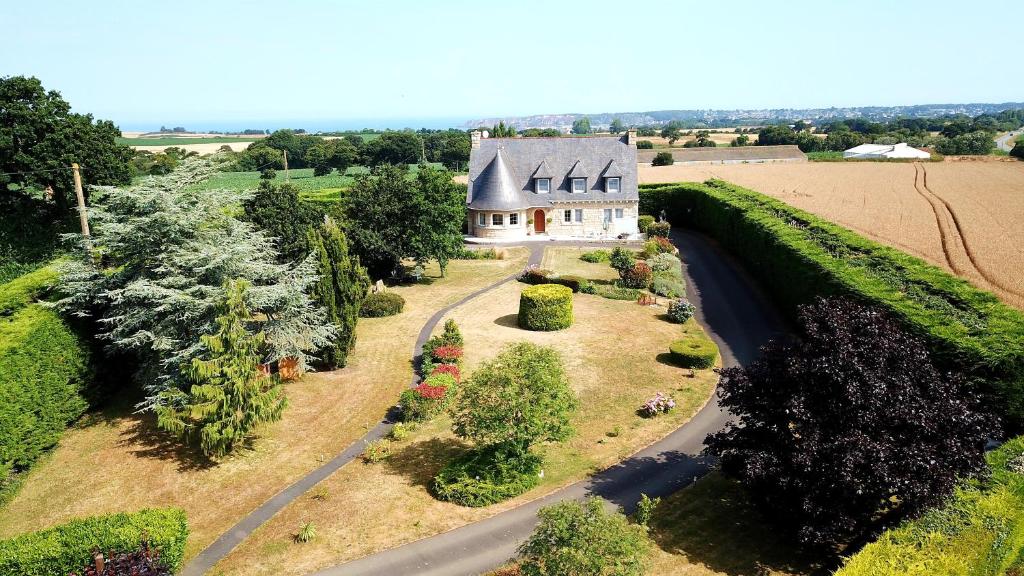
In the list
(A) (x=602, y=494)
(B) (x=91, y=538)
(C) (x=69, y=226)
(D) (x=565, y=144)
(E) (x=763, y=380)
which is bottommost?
(A) (x=602, y=494)

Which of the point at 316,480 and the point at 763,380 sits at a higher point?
the point at 763,380

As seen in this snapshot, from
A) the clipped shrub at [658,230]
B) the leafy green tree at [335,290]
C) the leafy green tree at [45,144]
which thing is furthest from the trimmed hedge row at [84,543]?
the clipped shrub at [658,230]

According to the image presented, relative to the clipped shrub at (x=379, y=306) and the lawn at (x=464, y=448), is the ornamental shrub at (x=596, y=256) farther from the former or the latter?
the clipped shrub at (x=379, y=306)

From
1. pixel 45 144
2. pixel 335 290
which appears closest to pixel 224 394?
pixel 335 290

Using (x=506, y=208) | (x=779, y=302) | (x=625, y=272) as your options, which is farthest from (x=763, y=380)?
(x=506, y=208)

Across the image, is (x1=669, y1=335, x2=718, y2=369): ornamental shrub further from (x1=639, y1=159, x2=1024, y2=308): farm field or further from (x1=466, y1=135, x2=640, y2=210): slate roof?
(x1=466, y1=135, x2=640, y2=210): slate roof

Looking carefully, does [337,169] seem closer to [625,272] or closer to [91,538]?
[625,272]

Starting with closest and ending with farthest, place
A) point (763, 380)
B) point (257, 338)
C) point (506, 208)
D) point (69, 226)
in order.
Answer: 1. point (763, 380)
2. point (257, 338)
3. point (69, 226)
4. point (506, 208)
